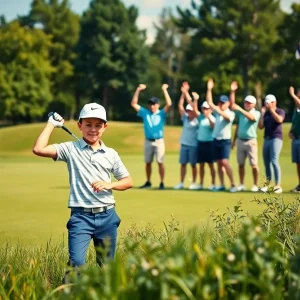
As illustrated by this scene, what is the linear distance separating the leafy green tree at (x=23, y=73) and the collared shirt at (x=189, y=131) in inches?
1986

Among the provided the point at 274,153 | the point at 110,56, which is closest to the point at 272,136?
the point at 274,153

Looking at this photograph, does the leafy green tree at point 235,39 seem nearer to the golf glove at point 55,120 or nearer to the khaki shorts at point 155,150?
the khaki shorts at point 155,150

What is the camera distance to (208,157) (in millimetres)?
14438

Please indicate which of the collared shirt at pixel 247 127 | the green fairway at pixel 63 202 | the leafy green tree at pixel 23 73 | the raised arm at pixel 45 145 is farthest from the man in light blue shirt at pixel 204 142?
the leafy green tree at pixel 23 73

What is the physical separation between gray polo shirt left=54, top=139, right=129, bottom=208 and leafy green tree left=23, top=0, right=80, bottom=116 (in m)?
67.5

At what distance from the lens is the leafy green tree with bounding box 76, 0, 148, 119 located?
70.1 m

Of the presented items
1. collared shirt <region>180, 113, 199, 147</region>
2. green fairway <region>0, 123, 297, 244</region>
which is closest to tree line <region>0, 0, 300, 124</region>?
green fairway <region>0, 123, 297, 244</region>

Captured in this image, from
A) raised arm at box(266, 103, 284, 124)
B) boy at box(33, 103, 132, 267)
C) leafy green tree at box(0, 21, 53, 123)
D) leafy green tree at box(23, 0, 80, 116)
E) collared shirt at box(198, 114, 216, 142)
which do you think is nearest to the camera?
boy at box(33, 103, 132, 267)

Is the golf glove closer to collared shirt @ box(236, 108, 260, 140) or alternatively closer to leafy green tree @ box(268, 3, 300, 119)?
collared shirt @ box(236, 108, 260, 140)

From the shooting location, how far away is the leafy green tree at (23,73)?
210 feet

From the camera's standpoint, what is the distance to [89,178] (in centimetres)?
523

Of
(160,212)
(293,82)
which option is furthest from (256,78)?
(160,212)

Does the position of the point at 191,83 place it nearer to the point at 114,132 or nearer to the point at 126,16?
the point at 126,16

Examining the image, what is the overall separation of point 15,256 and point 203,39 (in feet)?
187
